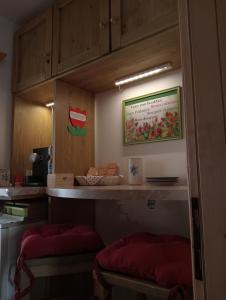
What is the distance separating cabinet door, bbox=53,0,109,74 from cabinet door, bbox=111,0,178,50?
68 millimetres

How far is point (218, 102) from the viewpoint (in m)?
0.52

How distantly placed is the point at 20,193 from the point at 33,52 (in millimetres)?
1135

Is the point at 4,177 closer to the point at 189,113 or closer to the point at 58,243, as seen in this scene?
the point at 58,243

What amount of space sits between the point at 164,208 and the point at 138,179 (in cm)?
24

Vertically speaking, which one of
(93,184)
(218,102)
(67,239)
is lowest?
(67,239)

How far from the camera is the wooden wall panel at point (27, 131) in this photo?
7.00 feet

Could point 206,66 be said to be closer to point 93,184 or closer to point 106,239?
point 93,184

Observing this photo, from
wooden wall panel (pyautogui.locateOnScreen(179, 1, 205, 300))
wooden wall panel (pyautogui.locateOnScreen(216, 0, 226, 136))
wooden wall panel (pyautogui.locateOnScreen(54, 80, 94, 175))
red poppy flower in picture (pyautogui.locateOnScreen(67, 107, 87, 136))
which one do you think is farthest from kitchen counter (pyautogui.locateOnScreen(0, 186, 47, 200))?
wooden wall panel (pyautogui.locateOnScreen(216, 0, 226, 136))

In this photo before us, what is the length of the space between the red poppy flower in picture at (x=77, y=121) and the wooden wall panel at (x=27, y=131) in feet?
1.74

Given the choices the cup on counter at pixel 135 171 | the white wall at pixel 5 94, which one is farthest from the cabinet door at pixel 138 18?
the white wall at pixel 5 94

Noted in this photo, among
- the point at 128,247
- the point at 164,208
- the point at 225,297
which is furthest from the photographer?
the point at 164,208

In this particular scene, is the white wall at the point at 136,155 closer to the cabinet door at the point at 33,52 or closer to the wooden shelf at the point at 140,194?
the cabinet door at the point at 33,52

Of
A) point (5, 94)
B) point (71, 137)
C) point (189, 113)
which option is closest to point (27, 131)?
point (5, 94)

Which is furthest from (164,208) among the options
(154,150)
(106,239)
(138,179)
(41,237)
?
(41,237)
